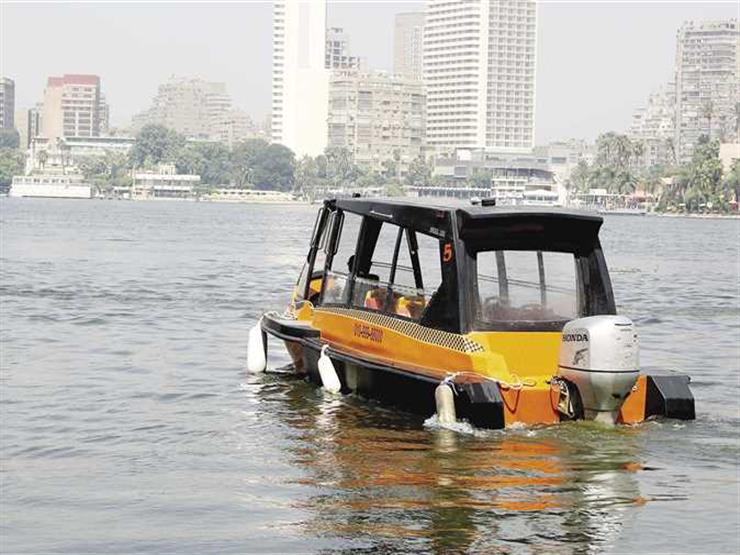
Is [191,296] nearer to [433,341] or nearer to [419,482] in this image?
[433,341]

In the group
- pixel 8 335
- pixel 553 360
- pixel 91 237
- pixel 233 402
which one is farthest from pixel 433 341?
pixel 91 237

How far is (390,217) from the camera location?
1939 cm

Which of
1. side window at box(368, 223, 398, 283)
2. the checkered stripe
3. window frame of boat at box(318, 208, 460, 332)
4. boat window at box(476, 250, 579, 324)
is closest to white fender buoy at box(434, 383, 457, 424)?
the checkered stripe

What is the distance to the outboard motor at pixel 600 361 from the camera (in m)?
15.9

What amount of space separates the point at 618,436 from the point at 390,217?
4.28m

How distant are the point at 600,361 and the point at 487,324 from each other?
152cm

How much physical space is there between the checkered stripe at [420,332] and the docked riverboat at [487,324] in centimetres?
2

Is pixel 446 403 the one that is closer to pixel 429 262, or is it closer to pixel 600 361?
pixel 600 361

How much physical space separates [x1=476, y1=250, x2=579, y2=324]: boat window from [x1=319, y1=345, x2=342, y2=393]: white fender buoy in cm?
311

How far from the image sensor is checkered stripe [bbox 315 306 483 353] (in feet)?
55.0

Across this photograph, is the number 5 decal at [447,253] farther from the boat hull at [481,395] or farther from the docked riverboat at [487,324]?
the boat hull at [481,395]

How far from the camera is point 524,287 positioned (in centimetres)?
1736

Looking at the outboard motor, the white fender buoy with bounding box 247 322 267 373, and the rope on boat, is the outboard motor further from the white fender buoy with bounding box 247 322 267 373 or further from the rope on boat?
the white fender buoy with bounding box 247 322 267 373

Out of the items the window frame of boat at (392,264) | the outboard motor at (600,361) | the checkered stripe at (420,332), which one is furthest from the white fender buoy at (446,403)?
the outboard motor at (600,361)
